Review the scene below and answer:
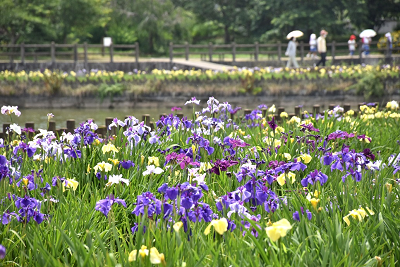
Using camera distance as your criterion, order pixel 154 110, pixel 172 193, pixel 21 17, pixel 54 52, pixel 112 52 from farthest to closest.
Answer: pixel 21 17, pixel 112 52, pixel 54 52, pixel 154 110, pixel 172 193

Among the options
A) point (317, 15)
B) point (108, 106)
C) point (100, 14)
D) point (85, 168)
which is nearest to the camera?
point (85, 168)

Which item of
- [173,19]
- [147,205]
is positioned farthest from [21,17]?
[147,205]

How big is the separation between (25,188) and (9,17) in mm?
Answer: 26778

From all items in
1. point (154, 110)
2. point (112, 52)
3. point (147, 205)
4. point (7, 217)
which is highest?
point (112, 52)

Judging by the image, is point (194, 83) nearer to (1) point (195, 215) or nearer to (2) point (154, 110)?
(2) point (154, 110)

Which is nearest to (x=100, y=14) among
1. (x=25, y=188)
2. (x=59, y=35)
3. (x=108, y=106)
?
(x=59, y=35)

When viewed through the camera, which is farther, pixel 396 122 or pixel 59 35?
pixel 59 35

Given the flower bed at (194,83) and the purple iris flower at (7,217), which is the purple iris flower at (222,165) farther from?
the flower bed at (194,83)

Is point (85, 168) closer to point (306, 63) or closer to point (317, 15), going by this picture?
point (306, 63)

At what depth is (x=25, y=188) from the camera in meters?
3.30

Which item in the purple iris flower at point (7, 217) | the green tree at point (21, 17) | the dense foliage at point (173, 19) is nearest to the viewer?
the purple iris flower at point (7, 217)

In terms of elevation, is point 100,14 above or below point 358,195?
above

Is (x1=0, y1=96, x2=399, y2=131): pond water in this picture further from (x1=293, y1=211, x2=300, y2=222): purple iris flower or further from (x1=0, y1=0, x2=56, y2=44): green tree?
(x1=0, y1=0, x2=56, y2=44): green tree

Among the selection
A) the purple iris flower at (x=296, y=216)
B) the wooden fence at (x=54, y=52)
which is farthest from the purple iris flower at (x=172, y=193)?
the wooden fence at (x=54, y=52)
